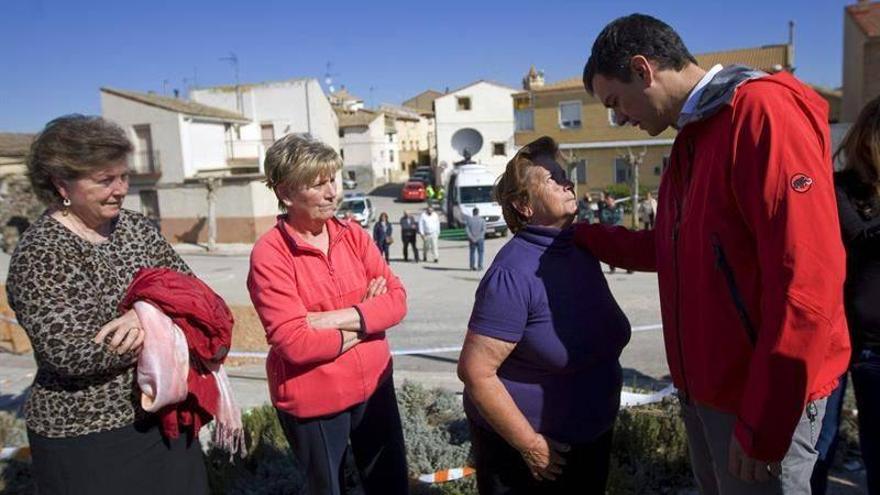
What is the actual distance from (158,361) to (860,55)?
115 ft

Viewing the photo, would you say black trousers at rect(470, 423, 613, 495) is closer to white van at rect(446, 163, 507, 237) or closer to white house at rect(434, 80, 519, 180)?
white van at rect(446, 163, 507, 237)

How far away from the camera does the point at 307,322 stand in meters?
2.58

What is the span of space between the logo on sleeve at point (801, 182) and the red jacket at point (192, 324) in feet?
6.32

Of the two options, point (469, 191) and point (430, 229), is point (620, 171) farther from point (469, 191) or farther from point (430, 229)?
point (430, 229)

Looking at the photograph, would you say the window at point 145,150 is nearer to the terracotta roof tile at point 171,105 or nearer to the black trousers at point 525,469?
the terracotta roof tile at point 171,105

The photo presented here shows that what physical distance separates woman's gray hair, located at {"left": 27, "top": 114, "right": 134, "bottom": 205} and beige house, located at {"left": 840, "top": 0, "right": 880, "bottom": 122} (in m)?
28.4

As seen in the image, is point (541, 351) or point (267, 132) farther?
point (267, 132)

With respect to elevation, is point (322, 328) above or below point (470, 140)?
below

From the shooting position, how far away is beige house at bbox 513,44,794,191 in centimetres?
3922

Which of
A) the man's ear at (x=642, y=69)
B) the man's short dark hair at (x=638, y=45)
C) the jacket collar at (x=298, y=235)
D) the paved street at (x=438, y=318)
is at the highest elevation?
the man's short dark hair at (x=638, y=45)

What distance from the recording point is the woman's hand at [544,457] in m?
2.19

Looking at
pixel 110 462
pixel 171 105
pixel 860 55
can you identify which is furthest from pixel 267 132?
pixel 110 462

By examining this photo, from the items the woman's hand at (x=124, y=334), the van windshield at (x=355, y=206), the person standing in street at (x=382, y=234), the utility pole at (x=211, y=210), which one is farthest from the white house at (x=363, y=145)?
the woman's hand at (x=124, y=334)

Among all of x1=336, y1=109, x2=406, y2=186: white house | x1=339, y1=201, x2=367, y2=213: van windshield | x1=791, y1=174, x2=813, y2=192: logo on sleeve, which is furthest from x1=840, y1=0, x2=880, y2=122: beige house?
x1=336, y1=109, x2=406, y2=186: white house
